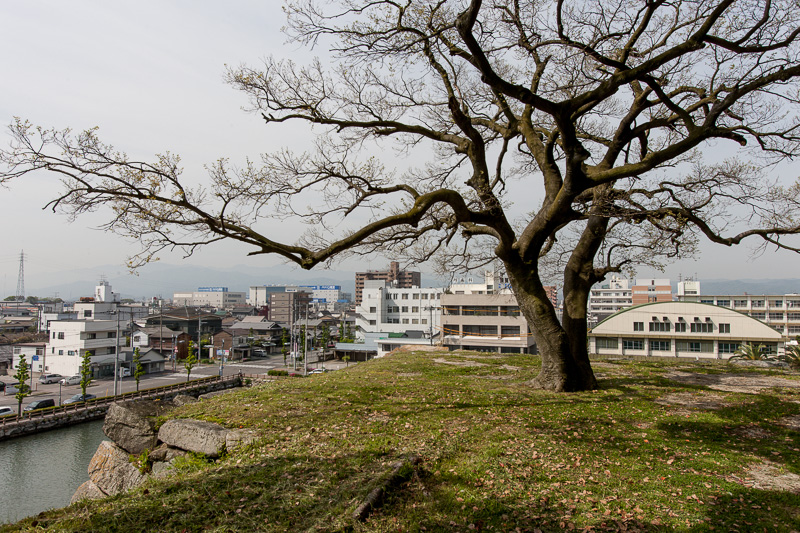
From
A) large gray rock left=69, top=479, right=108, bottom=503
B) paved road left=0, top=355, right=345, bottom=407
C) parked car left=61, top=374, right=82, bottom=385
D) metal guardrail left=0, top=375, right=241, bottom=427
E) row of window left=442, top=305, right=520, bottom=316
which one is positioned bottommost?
paved road left=0, top=355, right=345, bottom=407

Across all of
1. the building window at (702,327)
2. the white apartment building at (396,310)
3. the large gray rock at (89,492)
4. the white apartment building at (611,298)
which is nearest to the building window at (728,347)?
the building window at (702,327)

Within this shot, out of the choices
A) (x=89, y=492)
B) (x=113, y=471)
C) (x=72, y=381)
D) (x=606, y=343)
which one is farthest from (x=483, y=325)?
(x=72, y=381)

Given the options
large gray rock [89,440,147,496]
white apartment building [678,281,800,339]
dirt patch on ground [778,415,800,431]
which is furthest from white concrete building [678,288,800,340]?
large gray rock [89,440,147,496]

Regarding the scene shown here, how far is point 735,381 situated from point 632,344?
2490 centimetres

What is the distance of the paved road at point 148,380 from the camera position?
34947 mm

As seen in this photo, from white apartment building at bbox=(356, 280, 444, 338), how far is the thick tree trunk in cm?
4800

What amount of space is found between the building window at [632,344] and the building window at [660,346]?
0.75 m

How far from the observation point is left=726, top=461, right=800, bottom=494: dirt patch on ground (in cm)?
445

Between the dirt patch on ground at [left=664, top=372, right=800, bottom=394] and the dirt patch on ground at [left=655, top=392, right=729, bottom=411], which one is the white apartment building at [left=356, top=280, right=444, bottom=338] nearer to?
the dirt patch on ground at [left=664, top=372, right=800, bottom=394]

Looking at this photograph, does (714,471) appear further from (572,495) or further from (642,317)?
(642,317)

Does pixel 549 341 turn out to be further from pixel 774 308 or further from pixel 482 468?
pixel 774 308

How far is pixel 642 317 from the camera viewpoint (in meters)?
33.5

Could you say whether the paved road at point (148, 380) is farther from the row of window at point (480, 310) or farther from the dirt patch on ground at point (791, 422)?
the dirt patch on ground at point (791, 422)

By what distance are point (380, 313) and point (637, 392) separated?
4984 centimetres
